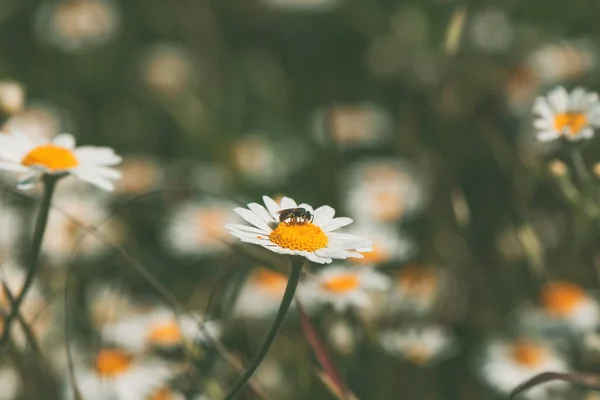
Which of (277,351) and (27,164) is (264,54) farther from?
(27,164)

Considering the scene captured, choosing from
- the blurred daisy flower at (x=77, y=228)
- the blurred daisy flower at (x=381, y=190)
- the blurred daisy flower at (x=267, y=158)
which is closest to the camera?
the blurred daisy flower at (x=77, y=228)

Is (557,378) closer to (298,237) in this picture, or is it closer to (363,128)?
(298,237)

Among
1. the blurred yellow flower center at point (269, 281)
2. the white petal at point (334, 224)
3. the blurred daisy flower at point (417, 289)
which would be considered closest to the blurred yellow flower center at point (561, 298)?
the blurred daisy flower at point (417, 289)

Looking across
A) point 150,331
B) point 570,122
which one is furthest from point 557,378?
point 150,331

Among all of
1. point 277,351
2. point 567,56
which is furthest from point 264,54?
point 277,351

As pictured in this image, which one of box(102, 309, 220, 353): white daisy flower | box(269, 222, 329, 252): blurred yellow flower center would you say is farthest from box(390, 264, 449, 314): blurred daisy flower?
box(269, 222, 329, 252): blurred yellow flower center

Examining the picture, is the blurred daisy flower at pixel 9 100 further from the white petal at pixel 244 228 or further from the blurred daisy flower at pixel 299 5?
the blurred daisy flower at pixel 299 5
